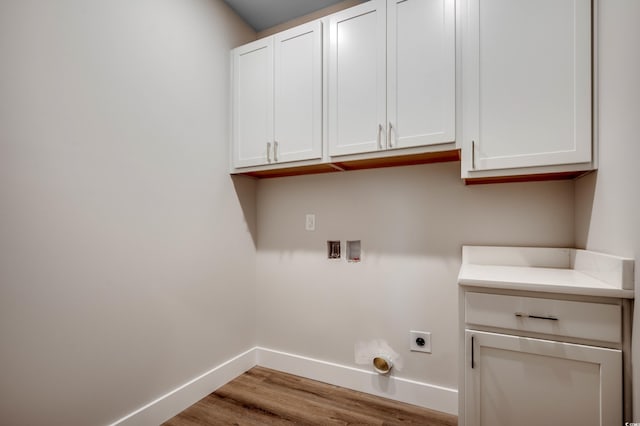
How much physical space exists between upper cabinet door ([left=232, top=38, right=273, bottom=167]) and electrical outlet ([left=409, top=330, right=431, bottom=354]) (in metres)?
1.43

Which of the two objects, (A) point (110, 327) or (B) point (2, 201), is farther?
(A) point (110, 327)

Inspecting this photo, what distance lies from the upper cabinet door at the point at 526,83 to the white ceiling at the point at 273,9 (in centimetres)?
→ 112

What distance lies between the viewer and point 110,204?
1479 mm

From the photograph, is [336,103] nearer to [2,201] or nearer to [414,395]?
[2,201]

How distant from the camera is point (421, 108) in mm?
1565

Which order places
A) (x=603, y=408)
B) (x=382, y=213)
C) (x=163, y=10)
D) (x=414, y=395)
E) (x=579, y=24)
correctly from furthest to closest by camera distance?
1. (x=382, y=213)
2. (x=414, y=395)
3. (x=163, y=10)
4. (x=579, y=24)
5. (x=603, y=408)

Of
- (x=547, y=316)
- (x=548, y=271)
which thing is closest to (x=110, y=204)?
(x=547, y=316)

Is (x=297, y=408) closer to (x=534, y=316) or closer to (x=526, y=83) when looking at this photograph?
(x=534, y=316)

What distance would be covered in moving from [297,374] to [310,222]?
43.3 inches

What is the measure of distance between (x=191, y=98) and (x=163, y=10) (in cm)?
47

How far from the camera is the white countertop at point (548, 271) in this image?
1.07m

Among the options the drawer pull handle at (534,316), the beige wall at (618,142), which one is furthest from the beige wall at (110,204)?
the beige wall at (618,142)

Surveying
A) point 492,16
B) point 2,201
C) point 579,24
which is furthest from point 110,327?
point 579,24

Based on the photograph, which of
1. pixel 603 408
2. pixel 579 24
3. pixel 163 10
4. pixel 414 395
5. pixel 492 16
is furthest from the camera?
pixel 414 395
